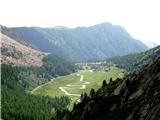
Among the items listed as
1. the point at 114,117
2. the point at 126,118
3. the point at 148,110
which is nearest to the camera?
the point at 148,110

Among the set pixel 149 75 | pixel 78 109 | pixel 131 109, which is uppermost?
pixel 149 75

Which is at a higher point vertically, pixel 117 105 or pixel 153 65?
pixel 153 65

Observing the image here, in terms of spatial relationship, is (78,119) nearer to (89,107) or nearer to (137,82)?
(89,107)

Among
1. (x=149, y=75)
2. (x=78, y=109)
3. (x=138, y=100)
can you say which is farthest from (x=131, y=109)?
(x=78, y=109)

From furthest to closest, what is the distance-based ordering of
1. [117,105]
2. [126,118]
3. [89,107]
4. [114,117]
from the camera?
[89,107] → [117,105] → [114,117] → [126,118]

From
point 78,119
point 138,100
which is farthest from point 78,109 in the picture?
point 138,100

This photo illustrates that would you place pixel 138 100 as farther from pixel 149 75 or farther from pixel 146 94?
pixel 149 75

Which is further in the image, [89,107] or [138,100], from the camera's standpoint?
[89,107]
